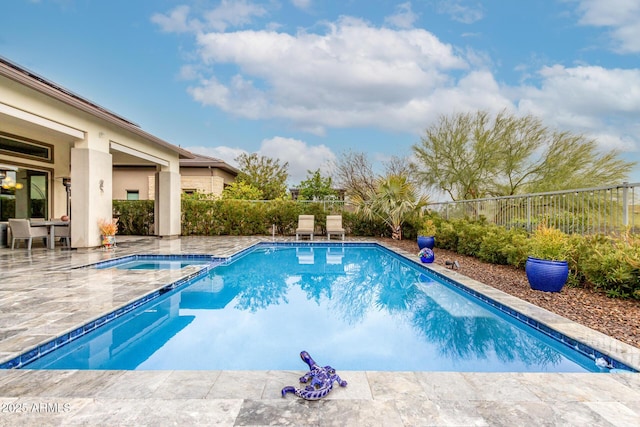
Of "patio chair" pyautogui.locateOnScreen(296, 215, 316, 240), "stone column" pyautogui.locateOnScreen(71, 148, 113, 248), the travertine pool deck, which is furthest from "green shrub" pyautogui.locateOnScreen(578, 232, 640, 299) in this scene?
"stone column" pyautogui.locateOnScreen(71, 148, 113, 248)

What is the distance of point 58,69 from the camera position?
45.1 ft

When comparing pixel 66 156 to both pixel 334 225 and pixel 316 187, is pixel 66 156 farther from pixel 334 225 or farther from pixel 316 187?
pixel 316 187

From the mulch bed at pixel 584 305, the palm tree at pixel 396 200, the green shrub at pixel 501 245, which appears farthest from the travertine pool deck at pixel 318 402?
the palm tree at pixel 396 200

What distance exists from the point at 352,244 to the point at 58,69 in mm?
13406

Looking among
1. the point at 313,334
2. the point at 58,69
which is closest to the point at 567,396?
the point at 313,334

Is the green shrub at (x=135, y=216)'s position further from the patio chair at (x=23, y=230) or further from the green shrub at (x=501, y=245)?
the green shrub at (x=501, y=245)

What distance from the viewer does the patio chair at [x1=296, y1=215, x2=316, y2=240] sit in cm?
1335

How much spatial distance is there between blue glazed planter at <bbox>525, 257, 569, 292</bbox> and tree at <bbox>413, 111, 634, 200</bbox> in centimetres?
1276

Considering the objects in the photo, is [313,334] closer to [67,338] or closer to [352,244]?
[67,338]

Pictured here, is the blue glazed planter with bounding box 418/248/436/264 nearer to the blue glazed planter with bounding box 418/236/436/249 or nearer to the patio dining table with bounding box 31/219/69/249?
the blue glazed planter with bounding box 418/236/436/249

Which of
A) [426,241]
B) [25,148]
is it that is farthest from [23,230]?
[426,241]

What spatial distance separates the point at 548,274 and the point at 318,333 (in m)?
3.41

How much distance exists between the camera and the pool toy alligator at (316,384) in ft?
7.25

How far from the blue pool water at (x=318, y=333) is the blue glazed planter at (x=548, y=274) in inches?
36.0
